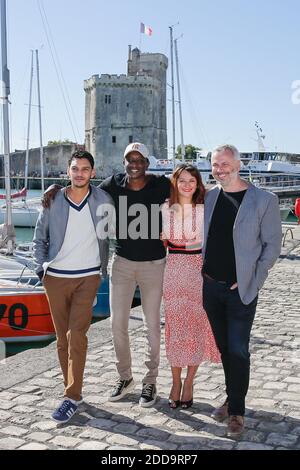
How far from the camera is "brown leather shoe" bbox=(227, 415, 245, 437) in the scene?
11.9ft

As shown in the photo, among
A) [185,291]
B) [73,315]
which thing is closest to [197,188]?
[185,291]

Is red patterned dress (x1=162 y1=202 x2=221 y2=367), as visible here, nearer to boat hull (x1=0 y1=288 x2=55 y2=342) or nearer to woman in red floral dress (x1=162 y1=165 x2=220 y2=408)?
woman in red floral dress (x1=162 y1=165 x2=220 y2=408)

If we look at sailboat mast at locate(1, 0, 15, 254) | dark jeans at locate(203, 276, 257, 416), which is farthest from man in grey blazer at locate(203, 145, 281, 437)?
sailboat mast at locate(1, 0, 15, 254)

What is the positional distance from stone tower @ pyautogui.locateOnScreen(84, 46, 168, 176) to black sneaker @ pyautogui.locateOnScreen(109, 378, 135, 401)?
6016 cm

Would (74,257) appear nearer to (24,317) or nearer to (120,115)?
(24,317)

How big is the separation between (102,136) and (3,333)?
186 ft

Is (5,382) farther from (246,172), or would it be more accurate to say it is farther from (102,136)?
(102,136)

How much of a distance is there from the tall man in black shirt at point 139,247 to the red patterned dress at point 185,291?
10 cm

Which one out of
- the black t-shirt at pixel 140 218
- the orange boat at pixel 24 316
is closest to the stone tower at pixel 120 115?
the orange boat at pixel 24 316

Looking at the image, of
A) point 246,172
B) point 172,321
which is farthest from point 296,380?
point 246,172

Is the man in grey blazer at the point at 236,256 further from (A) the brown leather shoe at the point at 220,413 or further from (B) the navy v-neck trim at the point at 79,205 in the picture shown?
(B) the navy v-neck trim at the point at 79,205

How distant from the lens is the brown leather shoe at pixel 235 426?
3633mm
